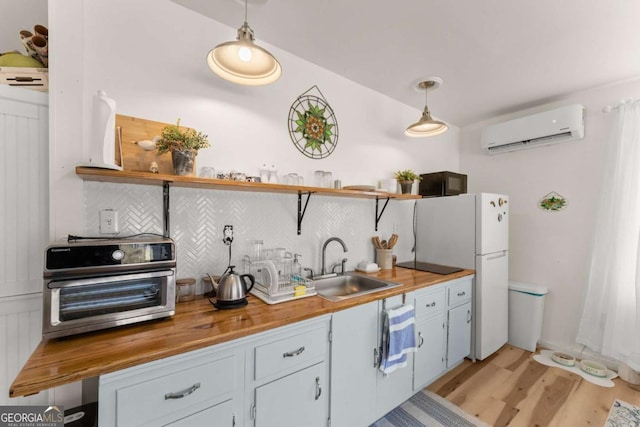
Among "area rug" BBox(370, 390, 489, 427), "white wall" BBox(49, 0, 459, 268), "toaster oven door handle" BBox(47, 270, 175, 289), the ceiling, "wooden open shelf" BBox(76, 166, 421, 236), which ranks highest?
the ceiling

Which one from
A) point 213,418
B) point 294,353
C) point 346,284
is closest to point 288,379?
point 294,353

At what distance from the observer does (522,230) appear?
300 cm

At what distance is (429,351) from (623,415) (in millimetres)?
1338

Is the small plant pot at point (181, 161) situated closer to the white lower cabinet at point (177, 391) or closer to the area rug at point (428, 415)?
the white lower cabinet at point (177, 391)

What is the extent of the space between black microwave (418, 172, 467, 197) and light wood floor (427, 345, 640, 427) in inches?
66.6

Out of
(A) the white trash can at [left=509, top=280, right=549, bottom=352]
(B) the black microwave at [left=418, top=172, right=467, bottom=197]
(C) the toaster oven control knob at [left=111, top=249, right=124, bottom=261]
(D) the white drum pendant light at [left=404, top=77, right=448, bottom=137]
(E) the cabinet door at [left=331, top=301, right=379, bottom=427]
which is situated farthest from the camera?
(B) the black microwave at [left=418, top=172, right=467, bottom=197]

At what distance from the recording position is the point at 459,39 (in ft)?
5.93

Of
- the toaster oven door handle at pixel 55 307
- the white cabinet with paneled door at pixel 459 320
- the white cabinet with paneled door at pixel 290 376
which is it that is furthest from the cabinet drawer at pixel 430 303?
the toaster oven door handle at pixel 55 307

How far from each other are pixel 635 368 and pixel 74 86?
424cm

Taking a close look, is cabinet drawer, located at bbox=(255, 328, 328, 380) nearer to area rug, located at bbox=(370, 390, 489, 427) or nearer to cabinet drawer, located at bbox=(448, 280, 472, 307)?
area rug, located at bbox=(370, 390, 489, 427)

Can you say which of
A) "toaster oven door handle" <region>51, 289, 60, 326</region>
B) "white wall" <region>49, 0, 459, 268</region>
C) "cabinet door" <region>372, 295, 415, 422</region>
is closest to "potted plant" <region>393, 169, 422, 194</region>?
"white wall" <region>49, 0, 459, 268</region>

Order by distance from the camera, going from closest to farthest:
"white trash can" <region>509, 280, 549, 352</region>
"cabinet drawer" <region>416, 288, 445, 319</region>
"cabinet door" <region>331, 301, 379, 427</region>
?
"cabinet door" <region>331, 301, 379, 427</region>
"cabinet drawer" <region>416, 288, 445, 319</region>
"white trash can" <region>509, 280, 549, 352</region>

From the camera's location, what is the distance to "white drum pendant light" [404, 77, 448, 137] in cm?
213

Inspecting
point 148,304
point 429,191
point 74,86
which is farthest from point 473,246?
point 74,86
